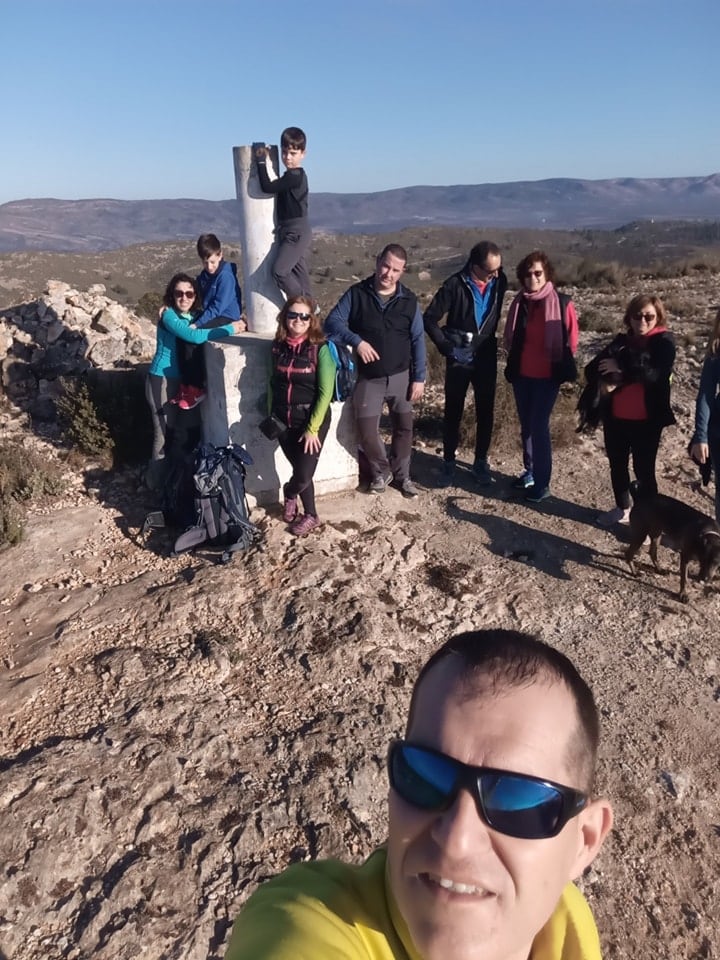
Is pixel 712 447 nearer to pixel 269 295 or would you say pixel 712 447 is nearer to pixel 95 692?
pixel 269 295

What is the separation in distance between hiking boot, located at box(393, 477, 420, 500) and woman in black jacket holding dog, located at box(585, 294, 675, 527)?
171cm

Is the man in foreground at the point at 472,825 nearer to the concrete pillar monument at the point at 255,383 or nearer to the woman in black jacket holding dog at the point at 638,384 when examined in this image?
the woman in black jacket holding dog at the point at 638,384

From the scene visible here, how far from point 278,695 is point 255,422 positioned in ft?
8.21

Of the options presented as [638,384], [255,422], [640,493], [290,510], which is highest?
[638,384]

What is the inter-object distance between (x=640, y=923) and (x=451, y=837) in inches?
103

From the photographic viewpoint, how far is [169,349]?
20.1 feet

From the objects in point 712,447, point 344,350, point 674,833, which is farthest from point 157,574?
point 712,447

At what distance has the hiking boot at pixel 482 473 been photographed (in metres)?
6.64

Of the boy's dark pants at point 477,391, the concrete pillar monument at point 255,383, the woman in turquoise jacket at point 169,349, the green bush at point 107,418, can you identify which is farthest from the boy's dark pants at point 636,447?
the green bush at point 107,418

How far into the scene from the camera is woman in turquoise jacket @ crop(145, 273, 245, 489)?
19.4ft

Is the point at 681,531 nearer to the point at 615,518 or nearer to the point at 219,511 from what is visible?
the point at 615,518

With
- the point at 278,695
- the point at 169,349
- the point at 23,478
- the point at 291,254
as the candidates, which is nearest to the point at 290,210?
the point at 291,254

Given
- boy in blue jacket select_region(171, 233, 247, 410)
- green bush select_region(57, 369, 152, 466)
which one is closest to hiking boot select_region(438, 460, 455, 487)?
boy in blue jacket select_region(171, 233, 247, 410)

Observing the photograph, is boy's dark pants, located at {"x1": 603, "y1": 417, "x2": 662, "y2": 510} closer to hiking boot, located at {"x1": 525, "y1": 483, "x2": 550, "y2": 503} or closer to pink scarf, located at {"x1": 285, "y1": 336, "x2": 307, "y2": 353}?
hiking boot, located at {"x1": 525, "y1": 483, "x2": 550, "y2": 503}
